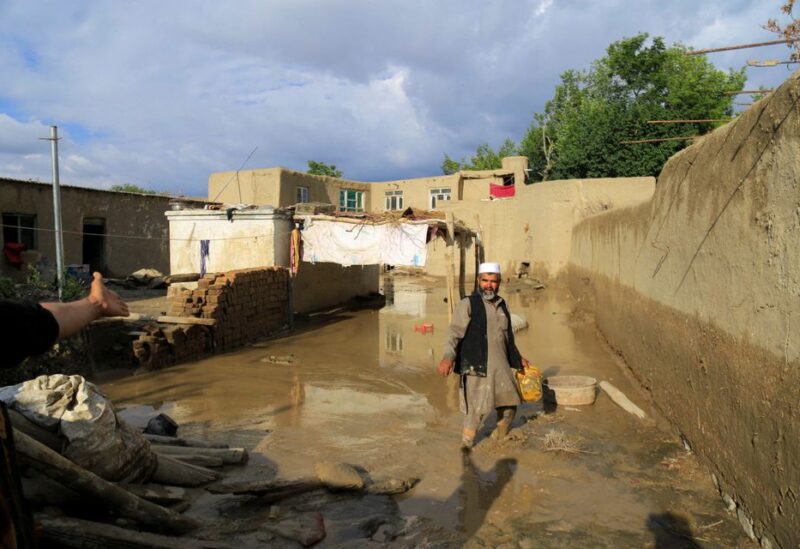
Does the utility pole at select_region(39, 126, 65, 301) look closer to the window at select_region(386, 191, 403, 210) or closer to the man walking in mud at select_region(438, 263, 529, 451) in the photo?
the man walking in mud at select_region(438, 263, 529, 451)

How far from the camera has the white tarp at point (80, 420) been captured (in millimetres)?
3516

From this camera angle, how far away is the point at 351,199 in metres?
33.5

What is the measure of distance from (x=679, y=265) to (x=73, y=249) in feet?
58.0

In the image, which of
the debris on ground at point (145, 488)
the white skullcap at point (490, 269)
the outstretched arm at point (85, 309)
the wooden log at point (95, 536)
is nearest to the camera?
the outstretched arm at point (85, 309)

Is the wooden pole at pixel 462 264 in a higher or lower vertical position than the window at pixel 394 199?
lower

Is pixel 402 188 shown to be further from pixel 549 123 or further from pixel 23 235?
pixel 23 235

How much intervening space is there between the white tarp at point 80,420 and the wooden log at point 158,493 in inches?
3.1

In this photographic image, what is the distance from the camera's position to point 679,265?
19.4 ft

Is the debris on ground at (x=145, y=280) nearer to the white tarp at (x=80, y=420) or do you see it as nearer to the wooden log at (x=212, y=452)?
the wooden log at (x=212, y=452)

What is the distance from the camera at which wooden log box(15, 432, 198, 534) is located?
2967 mm

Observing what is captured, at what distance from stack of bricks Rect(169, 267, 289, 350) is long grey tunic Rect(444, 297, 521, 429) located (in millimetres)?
5997

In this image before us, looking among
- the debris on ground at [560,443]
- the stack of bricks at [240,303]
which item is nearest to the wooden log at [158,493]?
the debris on ground at [560,443]

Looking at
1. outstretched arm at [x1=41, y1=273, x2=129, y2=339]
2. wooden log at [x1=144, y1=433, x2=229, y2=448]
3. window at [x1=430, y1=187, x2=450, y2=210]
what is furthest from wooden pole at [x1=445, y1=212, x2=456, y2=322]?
window at [x1=430, y1=187, x2=450, y2=210]

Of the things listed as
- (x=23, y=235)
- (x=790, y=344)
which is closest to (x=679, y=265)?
(x=790, y=344)
